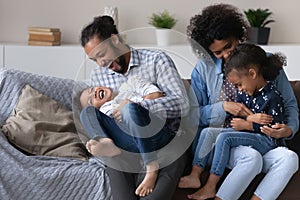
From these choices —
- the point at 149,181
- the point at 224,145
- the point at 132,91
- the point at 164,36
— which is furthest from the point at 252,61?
the point at 164,36

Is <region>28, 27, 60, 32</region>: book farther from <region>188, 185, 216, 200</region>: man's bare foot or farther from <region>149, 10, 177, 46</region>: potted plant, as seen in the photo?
<region>188, 185, 216, 200</region>: man's bare foot

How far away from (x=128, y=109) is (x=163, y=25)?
1.61 meters

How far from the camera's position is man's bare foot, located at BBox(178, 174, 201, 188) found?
2264mm

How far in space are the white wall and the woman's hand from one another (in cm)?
153

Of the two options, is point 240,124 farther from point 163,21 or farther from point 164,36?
point 163,21

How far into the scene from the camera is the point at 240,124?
235 cm

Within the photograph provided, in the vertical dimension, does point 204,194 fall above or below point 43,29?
below

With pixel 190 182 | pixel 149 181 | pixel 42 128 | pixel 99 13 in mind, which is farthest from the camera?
pixel 99 13

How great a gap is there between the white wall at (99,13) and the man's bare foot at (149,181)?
1.77 meters

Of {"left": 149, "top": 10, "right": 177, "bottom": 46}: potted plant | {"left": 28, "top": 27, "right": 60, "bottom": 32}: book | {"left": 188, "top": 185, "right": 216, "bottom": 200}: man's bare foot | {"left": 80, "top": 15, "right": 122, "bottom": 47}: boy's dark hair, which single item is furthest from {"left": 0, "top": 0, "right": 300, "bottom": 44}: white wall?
{"left": 188, "top": 185, "right": 216, "bottom": 200}: man's bare foot

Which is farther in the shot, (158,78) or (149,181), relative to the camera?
(158,78)

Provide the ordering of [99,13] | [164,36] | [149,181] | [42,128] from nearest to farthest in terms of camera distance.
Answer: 1. [149,181]
2. [42,128]
3. [164,36]
4. [99,13]

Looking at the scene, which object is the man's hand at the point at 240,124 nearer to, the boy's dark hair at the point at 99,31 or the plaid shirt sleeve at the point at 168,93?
the plaid shirt sleeve at the point at 168,93

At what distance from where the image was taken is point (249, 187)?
227cm
